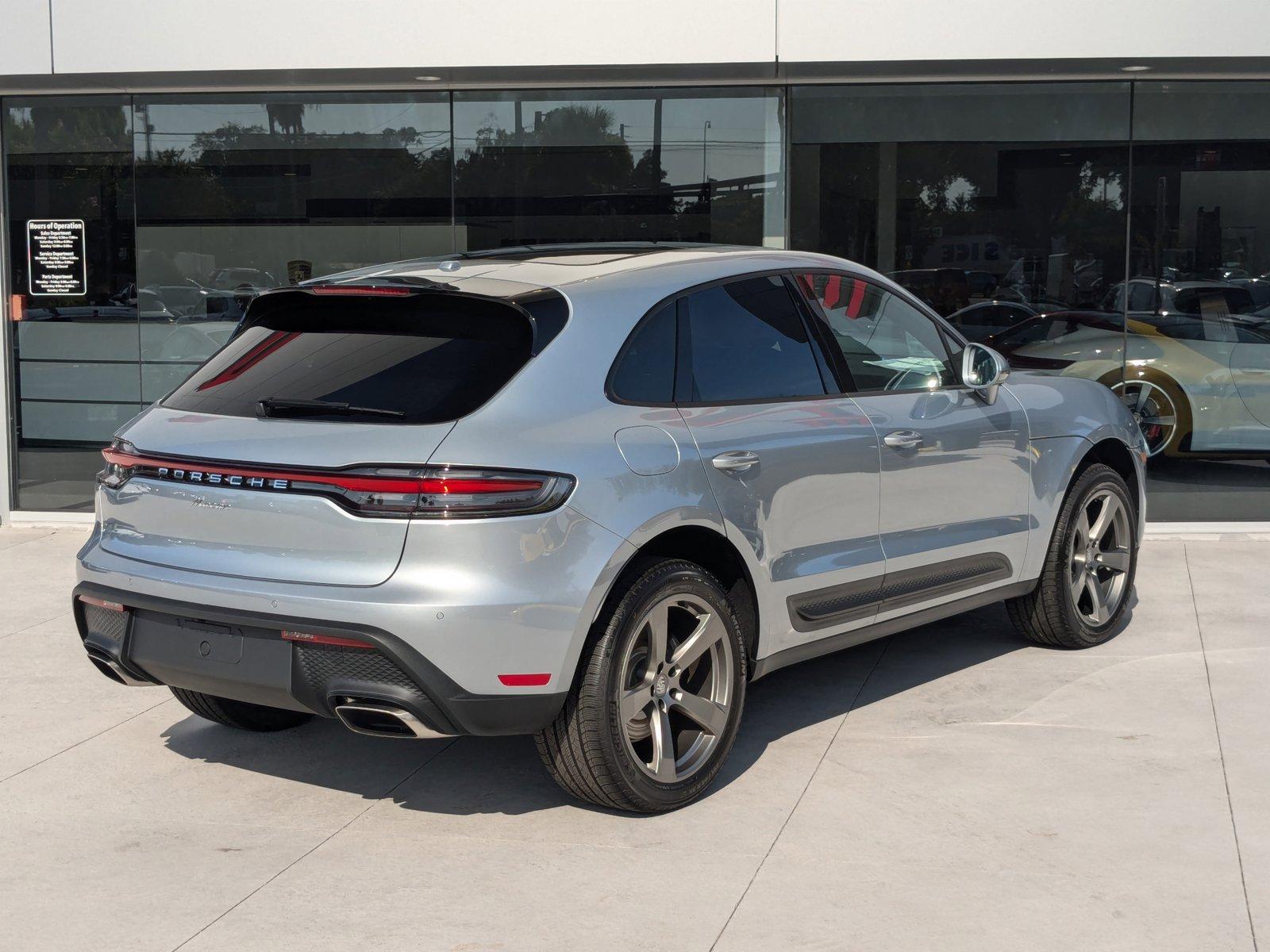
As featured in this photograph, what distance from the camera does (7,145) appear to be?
10508mm

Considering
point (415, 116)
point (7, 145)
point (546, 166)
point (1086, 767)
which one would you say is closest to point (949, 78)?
point (546, 166)

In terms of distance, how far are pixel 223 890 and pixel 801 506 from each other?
2.23 meters

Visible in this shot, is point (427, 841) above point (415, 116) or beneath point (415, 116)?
beneath

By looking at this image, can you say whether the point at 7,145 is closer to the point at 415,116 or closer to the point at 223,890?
the point at 415,116

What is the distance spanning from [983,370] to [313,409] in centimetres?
290

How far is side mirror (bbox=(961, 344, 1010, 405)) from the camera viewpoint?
5875 millimetres

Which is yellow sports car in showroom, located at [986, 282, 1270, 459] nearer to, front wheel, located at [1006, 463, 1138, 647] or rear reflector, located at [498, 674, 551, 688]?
front wheel, located at [1006, 463, 1138, 647]

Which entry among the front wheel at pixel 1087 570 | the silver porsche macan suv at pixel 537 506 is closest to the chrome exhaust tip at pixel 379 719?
the silver porsche macan suv at pixel 537 506

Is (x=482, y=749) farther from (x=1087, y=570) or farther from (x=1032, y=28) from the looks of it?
(x=1032, y=28)

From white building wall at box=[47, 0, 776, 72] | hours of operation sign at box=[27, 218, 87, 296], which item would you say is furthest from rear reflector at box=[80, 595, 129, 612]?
hours of operation sign at box=[27, 218, 87, 296]

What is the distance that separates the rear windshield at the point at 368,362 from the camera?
4.21 m

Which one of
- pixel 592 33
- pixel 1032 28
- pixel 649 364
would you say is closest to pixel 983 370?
pixel 649 364

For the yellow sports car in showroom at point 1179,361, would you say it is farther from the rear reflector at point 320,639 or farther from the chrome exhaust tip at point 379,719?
the rear reflector at point 320,639

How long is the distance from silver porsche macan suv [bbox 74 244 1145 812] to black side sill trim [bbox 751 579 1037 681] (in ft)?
0.06
